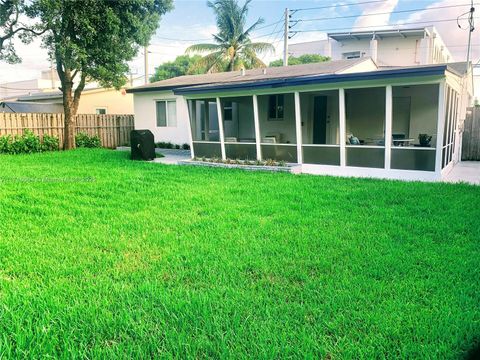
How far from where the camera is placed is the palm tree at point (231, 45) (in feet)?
96.0

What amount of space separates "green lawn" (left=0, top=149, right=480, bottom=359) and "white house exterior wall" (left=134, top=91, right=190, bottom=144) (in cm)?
1061

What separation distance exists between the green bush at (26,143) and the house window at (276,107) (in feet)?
33.7

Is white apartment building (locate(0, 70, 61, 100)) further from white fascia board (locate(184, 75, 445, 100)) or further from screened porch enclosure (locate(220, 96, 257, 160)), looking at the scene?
white fascia board (locate(184, 75, 445, 100))

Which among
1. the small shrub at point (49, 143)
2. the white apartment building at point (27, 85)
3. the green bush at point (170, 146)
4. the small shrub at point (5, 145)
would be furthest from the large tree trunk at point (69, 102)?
the white apartment building at point (27, 85)

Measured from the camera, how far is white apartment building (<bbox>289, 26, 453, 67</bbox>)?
1099 inches

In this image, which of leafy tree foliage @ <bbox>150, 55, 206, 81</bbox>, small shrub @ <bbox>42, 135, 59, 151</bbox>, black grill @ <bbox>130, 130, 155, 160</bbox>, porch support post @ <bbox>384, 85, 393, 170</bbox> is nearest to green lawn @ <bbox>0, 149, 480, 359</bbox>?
porch support post @ <bbox>384, 85, 393, 170</bbox>

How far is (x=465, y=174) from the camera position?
10727mm

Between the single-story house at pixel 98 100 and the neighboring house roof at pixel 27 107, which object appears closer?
the neighboring house roof at pixel 27 107

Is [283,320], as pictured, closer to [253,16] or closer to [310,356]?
[310,356]

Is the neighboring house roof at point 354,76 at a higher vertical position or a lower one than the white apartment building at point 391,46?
lower

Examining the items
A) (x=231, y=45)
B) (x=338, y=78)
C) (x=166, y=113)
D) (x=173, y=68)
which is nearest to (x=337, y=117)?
(x=338, y=78)

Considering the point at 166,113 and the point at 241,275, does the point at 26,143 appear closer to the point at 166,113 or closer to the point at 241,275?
the point at 166,113

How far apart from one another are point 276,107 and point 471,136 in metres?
7.59

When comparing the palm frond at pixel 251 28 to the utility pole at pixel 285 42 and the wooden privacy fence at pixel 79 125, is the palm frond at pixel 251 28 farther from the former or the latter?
the wooden privacy fence at pixel 79 125
